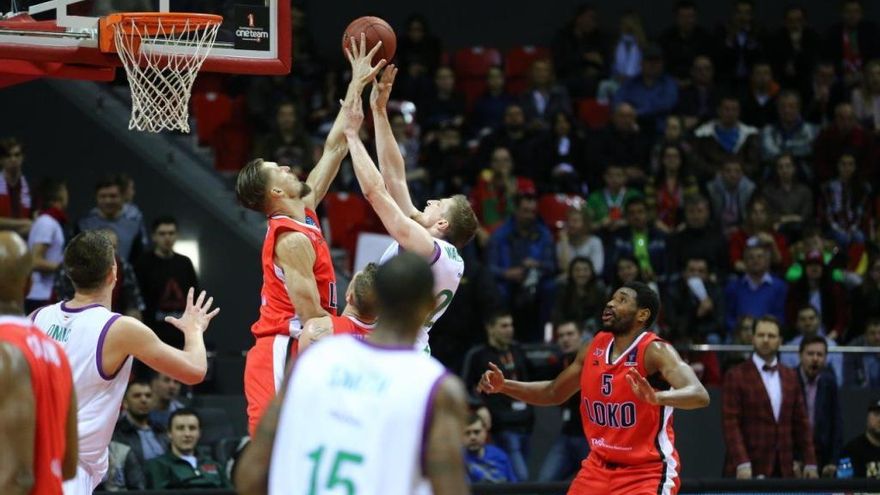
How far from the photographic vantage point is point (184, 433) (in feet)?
32.9

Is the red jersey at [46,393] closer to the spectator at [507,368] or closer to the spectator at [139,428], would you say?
the spectator at [139,428]

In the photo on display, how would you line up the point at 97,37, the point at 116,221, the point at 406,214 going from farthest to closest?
the point at 116,221, the point at 97,37, the point at 406,214

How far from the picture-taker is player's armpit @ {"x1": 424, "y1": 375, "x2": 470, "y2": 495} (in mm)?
4262

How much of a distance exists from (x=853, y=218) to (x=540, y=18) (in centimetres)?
565

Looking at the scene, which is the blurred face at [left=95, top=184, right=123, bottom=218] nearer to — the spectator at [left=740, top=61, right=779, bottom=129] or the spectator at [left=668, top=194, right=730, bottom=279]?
the spectator at [left=668, top=194, right=730, bottom=279]

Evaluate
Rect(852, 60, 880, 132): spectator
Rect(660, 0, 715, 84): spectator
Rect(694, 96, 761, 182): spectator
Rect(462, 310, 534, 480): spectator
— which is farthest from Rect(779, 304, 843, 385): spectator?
Rect(660, 0, 715, 84): spectator

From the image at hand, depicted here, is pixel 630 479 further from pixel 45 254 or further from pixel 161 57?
pixel 45 254

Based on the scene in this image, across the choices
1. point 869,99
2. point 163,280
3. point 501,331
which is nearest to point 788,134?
point 869,99

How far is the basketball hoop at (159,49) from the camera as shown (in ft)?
26.8

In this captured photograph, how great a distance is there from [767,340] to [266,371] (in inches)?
193

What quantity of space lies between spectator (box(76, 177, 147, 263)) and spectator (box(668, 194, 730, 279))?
14.9 ft

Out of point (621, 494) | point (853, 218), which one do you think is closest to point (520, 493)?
point (621, 494)

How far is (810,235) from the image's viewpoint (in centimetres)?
1365

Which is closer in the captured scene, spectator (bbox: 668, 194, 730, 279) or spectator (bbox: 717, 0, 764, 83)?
spectator (bbox: 668, 194, 730, 279)
